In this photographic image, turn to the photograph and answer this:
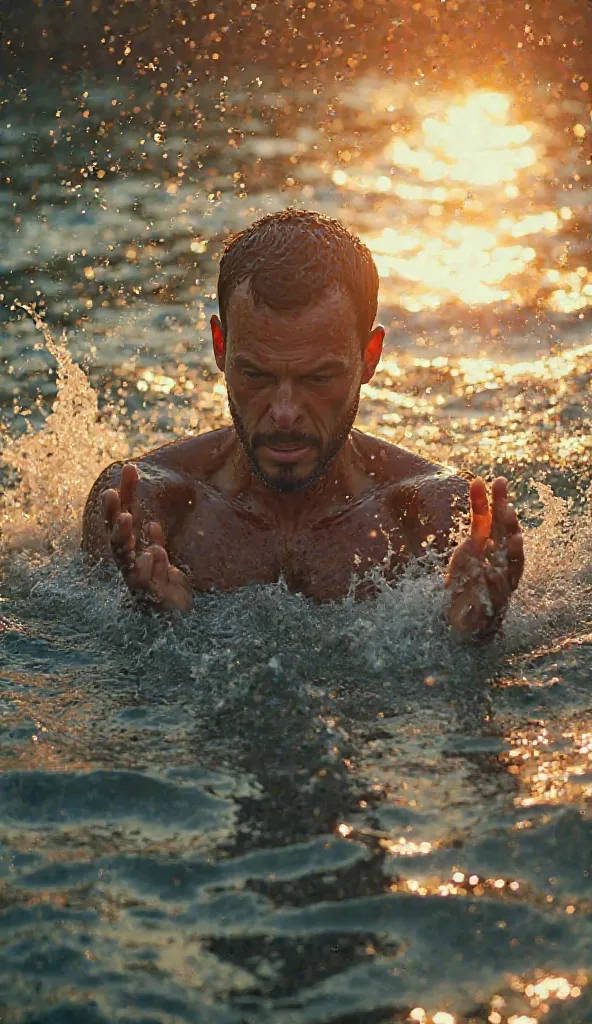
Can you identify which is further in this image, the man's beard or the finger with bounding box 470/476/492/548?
the man's beard

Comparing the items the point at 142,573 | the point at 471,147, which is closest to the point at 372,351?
the point at 142,573

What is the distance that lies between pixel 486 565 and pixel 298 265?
141 cm

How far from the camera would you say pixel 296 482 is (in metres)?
5.77

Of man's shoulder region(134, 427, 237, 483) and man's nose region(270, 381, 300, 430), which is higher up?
man's nose region(270, 381, 300, 430)

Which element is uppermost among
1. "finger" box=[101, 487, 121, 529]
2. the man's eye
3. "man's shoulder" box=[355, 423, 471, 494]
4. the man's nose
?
the man's eye

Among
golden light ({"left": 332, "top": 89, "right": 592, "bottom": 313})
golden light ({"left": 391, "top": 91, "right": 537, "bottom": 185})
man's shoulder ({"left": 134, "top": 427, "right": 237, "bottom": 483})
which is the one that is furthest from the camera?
golden light ({"left": 391, "top": 91, "right": 537, "bottom": 185})

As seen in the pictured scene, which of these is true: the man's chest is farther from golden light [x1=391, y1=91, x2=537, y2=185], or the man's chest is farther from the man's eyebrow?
golden light [x1=391, y1=91, x2=537, y2=185]

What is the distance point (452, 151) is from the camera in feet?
51.0

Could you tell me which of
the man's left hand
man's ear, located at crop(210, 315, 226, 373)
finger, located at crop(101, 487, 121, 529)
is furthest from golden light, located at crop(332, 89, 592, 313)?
finger, located at crop(101, 487, 121, 529)

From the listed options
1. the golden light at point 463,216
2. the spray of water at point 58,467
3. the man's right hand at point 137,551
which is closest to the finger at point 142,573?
the man's right hand at point 137,551

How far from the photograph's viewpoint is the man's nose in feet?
18.1

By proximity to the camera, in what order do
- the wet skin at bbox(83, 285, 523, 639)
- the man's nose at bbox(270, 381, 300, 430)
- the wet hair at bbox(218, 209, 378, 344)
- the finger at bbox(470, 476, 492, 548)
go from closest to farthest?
the finger at bbox(470, 476, 492, 548) → the wet skin at bbox(83, 285, 523, 639) → the man's nose at bbox(270, 381, 300, 430) → the wet hair at bbox(218, 209, 378, 344)

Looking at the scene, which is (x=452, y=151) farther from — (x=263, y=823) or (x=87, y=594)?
(x=263, y=823)

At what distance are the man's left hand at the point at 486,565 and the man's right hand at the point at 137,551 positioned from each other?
1.03 metres
